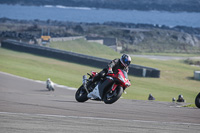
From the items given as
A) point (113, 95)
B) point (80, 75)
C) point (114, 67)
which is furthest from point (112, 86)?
point (80, 75)

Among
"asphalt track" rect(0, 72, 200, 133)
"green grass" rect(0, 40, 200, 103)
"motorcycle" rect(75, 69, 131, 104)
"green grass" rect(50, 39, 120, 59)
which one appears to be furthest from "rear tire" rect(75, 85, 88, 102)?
"green grass" rect(50, 39, 120, 59)

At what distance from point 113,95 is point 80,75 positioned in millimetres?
21183

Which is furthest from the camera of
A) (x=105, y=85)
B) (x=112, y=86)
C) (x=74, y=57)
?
(x=74, y=57)

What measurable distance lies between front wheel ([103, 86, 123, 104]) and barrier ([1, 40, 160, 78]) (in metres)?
23.2

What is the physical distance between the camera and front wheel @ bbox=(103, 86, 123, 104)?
10648mm

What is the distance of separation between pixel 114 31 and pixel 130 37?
912cm

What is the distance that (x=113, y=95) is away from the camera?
10938 millimetres

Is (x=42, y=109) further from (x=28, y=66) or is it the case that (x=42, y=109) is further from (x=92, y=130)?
(x=28, y=66)

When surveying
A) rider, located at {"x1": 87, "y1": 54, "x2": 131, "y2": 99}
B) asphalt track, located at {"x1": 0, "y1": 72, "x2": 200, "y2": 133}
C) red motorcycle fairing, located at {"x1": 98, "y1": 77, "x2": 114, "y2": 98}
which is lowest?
asphalt track, located at {"x1": 0, "y1": 72, "x2": 200, "y2": 133}

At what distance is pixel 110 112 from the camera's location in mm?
9422

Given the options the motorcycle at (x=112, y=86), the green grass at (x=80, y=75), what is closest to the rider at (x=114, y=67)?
the motorcycle at (x=112, y=86)

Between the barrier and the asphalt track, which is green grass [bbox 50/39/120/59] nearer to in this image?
the barrier

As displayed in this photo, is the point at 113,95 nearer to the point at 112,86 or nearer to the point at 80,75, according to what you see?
the point at 112,86

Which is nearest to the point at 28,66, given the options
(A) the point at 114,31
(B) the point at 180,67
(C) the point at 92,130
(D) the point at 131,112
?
(B) the point at 180,67
